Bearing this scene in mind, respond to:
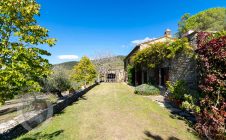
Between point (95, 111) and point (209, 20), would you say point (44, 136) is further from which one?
point (209, 20)

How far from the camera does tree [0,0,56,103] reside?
24.6 ft

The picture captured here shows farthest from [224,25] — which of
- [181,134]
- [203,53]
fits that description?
[181,134]

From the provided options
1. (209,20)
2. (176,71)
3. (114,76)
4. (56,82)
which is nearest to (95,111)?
(56,82)

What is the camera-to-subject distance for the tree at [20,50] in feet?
24.6

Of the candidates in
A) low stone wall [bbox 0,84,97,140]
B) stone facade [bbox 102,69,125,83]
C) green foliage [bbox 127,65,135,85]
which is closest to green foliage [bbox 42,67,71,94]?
low stone wall [bbox 0,84,97,140]

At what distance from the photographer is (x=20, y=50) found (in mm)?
8133

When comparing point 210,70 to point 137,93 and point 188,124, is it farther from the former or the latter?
point 137,93

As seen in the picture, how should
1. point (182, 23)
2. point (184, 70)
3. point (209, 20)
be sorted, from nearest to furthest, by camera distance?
point (184, 70) → point (209, 20) → point (182, 23)

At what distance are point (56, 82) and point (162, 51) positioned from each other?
9.27 metres

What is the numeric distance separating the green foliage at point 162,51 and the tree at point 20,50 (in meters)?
8.04

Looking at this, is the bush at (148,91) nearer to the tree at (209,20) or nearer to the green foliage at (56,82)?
the green foliage at (56,82)

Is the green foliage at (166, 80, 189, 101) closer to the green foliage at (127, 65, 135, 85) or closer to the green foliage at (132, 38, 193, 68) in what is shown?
the green foliage at (132, 38, 193, 68)

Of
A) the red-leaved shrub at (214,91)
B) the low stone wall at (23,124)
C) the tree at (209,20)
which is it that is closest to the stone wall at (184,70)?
the red-leaved shrub at (214,91)

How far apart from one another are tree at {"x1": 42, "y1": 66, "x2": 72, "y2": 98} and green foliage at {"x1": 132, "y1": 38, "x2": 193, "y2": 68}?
→ 8310 mm
